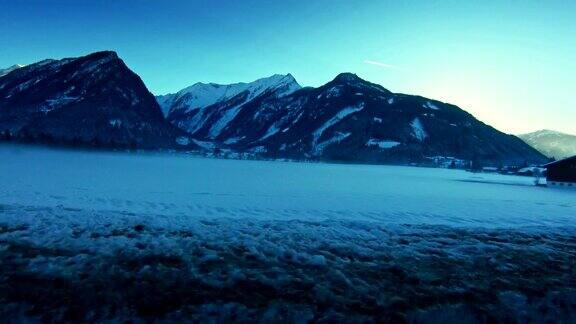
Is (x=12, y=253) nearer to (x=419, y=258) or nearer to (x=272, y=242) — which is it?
(x=272, y=242)

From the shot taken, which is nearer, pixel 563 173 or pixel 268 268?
pixel 268 268

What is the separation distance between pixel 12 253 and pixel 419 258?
40.7 feet

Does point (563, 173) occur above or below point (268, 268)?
above

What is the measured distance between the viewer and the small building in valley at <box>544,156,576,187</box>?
76125 millimetres

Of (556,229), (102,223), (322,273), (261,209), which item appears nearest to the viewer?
(322,273)

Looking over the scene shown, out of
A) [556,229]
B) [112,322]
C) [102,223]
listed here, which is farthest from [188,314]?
[556,229]

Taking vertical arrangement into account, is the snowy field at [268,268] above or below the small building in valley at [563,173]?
below

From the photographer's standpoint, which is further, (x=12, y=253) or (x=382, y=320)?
(x=12, y=253)

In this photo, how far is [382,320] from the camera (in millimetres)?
7699

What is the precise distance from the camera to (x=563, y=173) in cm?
7788

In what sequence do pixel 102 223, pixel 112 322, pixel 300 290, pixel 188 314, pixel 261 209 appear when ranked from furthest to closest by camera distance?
pixel 261 209
pixel 102 223
pixel 300 290
pixel 188 314
pixel 112 322

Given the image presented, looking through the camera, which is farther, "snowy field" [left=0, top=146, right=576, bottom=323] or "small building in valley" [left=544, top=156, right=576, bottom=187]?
"small building in valley" [left=544, top=156, right=576, bottom=187]

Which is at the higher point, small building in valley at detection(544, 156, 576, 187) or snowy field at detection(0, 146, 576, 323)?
small building in valley at detection(544, 156, 576, 187)

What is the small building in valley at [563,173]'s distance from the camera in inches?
2997
